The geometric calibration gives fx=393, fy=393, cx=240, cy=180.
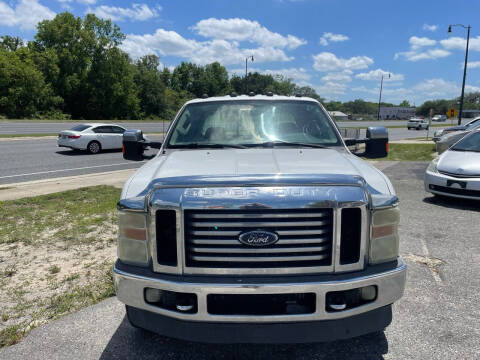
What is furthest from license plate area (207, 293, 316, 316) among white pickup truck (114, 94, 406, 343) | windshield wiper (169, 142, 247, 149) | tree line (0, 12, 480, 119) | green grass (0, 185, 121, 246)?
tree line (0, 12, 480, 119)

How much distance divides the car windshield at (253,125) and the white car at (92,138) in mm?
14387

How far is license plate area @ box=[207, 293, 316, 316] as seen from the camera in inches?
91.7

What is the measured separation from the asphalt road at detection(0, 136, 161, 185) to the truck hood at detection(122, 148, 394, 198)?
28.5ft

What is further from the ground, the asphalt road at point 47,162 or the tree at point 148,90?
the tree at point 148,90

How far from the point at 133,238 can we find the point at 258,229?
0.79m

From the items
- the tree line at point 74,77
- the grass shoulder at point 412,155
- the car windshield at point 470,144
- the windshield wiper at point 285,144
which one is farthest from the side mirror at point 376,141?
the tree line at point 74,77

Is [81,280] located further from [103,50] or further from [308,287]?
[103,50]

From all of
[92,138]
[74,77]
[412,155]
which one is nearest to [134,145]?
[92,138]

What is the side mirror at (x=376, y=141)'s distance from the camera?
13.2ft

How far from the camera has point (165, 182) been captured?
7.84ft

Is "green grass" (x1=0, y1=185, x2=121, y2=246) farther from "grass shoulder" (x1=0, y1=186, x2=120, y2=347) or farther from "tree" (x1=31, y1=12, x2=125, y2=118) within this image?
"tree" (x1=31, y1=12, x2=125, y2=118)

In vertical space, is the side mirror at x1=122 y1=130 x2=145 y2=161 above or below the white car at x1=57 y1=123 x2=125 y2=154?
above

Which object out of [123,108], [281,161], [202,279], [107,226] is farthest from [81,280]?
[123,108]

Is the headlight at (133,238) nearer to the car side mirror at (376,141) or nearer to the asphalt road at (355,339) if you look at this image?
the asphalt road at (355,339)
